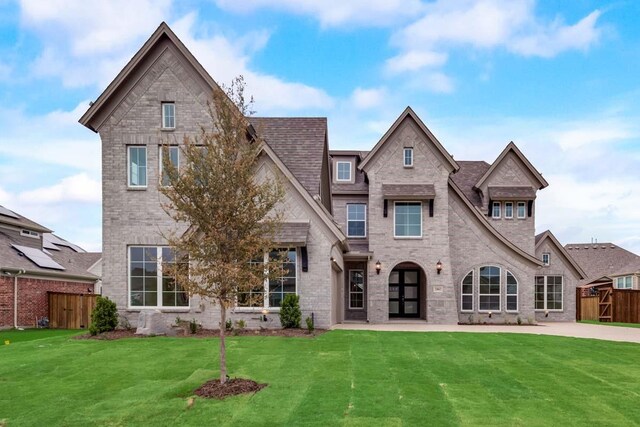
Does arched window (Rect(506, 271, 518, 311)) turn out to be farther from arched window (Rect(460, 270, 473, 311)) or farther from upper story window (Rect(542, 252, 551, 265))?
upper story window (Rect(542, 252, 551, 265))

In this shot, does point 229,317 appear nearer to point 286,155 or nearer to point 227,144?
point 286,155

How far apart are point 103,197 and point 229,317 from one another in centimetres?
625

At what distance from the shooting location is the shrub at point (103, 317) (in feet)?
50.8

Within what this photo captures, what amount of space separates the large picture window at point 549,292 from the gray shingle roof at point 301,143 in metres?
13.6

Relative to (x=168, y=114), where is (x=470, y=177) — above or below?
below

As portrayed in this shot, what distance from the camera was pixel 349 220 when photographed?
23734 mm

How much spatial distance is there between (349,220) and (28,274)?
15.7 meters

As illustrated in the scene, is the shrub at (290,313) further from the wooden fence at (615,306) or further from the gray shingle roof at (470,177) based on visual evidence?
the wooden fence at (615,306)

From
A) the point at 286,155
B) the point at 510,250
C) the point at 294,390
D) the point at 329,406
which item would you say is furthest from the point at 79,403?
the point at 510,250

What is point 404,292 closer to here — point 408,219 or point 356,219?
point 408,219

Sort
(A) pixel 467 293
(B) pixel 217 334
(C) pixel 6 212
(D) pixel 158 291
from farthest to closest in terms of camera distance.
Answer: (C) pixel 6 212
(A) pixel 467 293
(D) pixel 158 291
(B) pixel 217 334

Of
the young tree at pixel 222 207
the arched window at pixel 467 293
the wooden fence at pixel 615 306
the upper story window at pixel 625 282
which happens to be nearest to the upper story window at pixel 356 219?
the arched window at pixel 467 293

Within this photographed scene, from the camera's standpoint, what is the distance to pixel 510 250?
22.0m

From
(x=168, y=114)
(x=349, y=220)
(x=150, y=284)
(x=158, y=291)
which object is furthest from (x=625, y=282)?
(x=168, y=114)
